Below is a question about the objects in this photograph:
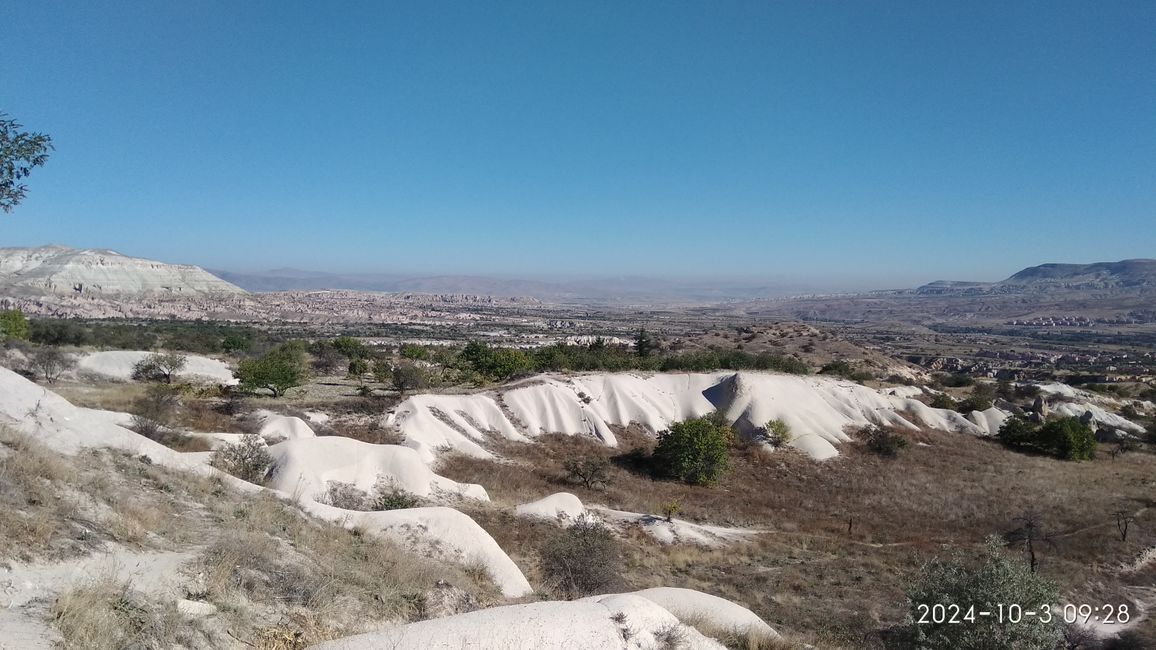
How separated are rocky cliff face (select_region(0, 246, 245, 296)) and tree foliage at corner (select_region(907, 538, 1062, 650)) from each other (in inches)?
5441

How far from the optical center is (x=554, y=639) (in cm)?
609

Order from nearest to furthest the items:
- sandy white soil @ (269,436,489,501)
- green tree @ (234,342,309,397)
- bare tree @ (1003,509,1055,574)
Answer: sandy white soil @ (269,436,489,501)
bare tree @ (1003,509,1055,574)
green tree @ (234,342,309,397)

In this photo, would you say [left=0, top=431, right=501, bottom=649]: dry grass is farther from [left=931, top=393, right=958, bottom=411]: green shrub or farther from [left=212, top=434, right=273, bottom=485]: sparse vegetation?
[left=931, top=393, right=958, bottom=411]: green shrub

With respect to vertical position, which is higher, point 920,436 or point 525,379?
point 525,379

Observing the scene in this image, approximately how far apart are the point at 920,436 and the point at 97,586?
40.7 metres

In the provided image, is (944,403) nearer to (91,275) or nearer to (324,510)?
(324,510)

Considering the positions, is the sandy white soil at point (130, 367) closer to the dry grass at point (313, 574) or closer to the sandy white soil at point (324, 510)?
the sandy white soil at point (324, 510)

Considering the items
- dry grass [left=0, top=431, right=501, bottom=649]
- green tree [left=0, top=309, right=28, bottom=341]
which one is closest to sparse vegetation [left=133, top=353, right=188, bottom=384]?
green tree [left=0, top=309, right=28, bottom=341]

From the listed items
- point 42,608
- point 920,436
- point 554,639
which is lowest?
point 920,436

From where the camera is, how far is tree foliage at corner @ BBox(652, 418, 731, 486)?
26344 millimetres

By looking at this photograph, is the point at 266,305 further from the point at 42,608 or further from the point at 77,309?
the point at 42,608

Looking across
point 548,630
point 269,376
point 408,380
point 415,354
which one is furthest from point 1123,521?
point 415,354

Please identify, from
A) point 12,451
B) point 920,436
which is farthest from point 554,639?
point 920,436

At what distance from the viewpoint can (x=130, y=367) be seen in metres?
33.1
